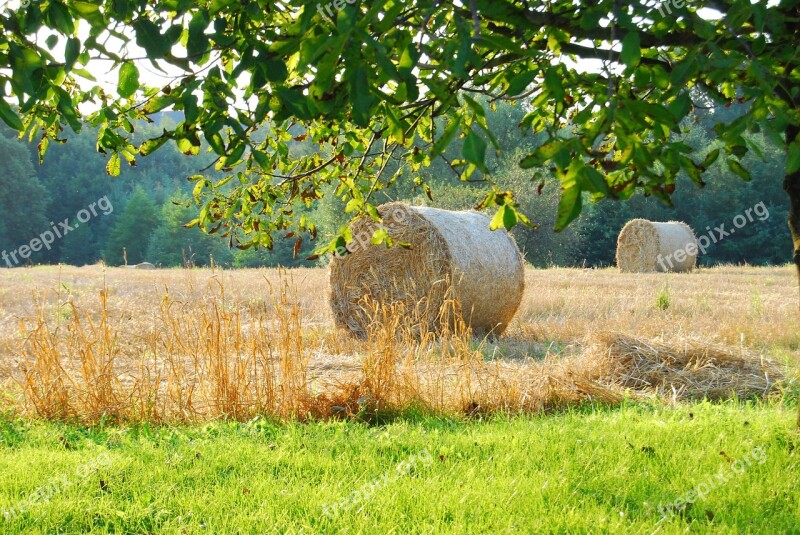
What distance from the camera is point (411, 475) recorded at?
3838 mm

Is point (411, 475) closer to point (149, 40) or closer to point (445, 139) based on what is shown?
point (445, 139)

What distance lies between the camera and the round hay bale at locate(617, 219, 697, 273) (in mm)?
22984

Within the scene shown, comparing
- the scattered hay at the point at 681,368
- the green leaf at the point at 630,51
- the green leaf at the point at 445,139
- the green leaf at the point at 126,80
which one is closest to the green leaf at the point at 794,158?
the green leaf at the point at 630,51

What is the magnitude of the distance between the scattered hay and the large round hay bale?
2.65m

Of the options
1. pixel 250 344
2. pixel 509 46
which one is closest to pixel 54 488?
pixel 250 344

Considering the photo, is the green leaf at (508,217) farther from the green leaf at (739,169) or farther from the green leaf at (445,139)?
the green leaf at (739,169)

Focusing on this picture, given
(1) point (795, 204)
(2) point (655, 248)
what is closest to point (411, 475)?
(1) point (795, 204)

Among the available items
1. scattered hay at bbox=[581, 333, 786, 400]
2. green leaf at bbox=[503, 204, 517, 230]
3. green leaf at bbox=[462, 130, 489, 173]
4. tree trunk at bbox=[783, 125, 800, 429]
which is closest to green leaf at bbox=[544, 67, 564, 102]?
green leaf at bbox=[462, 130, 489, 173]

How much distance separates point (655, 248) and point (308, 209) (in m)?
11.3

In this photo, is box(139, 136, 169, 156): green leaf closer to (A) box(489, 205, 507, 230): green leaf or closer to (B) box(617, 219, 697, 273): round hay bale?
(A) box(489, 205, 507, 230): green leaf

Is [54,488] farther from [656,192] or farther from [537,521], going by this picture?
[656,192]

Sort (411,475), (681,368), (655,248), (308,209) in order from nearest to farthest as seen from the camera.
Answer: (411,475)
(681,368)
(655,248)
(308,209)

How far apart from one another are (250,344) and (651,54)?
3.32 meters

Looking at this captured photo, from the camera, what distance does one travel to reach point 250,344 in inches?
208
